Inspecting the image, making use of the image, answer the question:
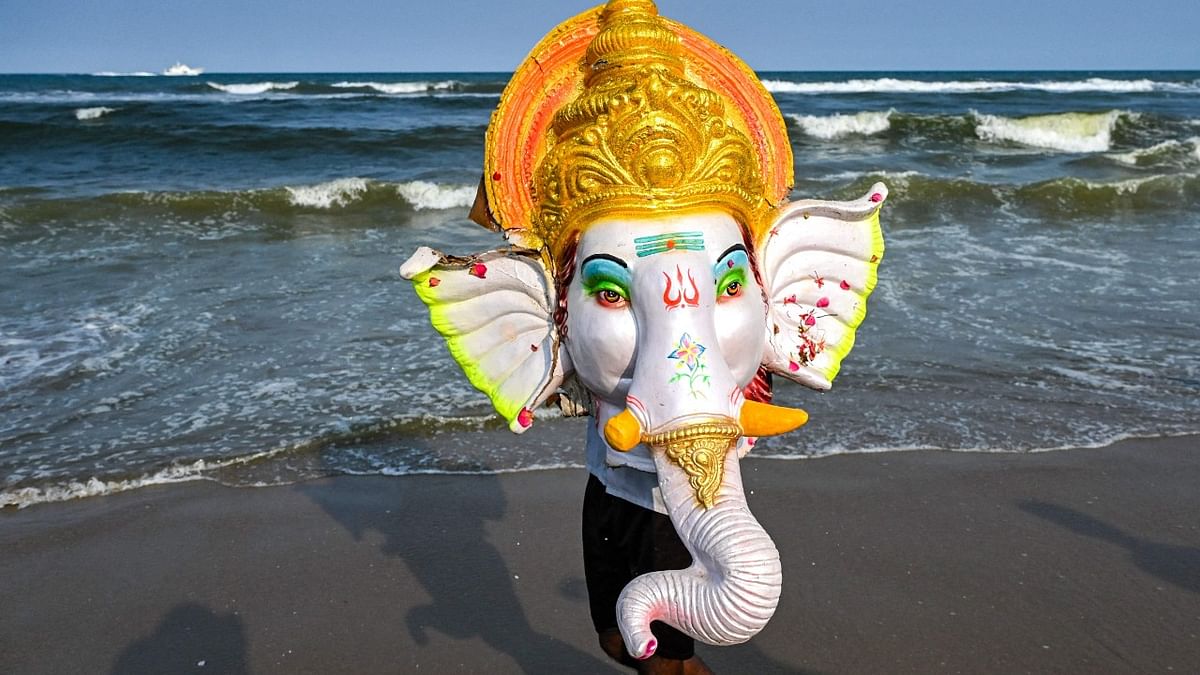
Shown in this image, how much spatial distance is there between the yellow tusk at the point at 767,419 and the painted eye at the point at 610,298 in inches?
13.4

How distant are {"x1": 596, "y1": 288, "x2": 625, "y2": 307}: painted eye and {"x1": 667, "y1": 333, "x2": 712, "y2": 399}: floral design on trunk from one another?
0.56 feet

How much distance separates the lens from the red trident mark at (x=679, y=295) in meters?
1.92

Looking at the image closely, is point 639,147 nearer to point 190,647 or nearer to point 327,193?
point 190,647

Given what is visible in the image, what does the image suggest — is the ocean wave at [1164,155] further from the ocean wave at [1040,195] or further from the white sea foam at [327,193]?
the white sea foam at [327,193]


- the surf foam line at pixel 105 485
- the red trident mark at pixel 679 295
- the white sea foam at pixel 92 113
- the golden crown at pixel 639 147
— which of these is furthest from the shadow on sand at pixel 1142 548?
the white sea foam at pixel 92 113

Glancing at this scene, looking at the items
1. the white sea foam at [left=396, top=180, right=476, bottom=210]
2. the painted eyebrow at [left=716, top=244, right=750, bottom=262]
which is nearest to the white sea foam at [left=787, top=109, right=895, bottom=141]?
the white sea foam at [left=396, top=180, right=476, bottom=210]

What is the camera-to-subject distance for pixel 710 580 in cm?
176

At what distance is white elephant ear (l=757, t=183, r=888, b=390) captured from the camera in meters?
2.37

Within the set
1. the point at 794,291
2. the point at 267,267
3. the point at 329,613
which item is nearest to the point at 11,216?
the point at 267,267

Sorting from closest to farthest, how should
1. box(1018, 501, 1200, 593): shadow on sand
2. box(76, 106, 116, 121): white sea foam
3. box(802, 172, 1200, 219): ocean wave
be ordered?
box(1018, 501, 1200, 593): shadow on sand < box(802, 172, 1200, 219): ocean wave < box(76, 106, 116, 121): white sea foam

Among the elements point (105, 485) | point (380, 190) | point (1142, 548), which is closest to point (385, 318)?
point (105, 485)

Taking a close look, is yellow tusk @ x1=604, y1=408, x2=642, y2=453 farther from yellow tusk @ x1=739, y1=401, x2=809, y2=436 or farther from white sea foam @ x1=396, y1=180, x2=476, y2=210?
white sea foam @ x1=396, y1=180, x2=476, y2=210

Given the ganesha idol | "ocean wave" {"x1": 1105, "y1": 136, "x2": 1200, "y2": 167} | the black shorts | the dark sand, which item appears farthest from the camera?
"ocean wave" {"x1": 1105, "y1": 136, "x2": 1200, "y2": 167}

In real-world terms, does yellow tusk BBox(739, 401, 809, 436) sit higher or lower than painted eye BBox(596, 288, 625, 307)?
lower
